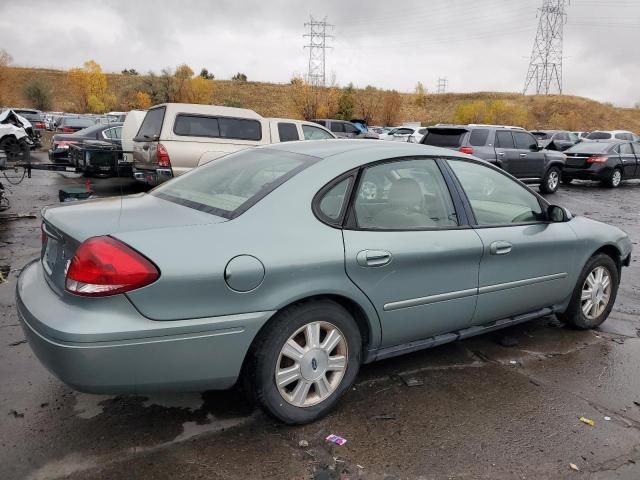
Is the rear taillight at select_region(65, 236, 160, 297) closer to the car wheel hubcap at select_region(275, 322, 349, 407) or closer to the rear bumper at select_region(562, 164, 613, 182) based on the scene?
the car wheel hubcap at select_region(275, 322, 349, 407)

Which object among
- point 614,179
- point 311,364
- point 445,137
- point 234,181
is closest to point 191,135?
point 445,137

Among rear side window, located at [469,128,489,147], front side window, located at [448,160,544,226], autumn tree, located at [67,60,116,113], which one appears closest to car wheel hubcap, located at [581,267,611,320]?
front side window, located at [448,160,544,226]

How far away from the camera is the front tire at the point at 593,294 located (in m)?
4.45

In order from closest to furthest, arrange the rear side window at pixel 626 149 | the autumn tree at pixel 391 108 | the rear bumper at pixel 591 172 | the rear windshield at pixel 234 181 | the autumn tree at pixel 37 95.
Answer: the rear windshield at pixel 234 181, the rear bumper at pixel 591 172, the rear side window at pixel 626 149, the autumn tree at pixel 391 108, the autumn tree at pixel 37 95

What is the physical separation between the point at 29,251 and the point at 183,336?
514 centimetres

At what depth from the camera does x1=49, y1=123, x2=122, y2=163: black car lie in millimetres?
13930

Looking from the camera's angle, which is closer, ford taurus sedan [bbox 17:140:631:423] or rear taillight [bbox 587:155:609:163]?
ford taurus sedan [bbox 17:140:631:423]

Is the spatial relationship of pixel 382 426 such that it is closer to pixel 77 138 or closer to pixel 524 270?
pixel 524 270

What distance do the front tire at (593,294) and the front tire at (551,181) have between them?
10.7 meters

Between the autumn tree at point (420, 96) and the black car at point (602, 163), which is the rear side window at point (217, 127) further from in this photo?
the autumn tree at point (420, 96)

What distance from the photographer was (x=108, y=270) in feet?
7.94

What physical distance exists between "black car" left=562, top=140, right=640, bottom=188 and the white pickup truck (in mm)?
9673

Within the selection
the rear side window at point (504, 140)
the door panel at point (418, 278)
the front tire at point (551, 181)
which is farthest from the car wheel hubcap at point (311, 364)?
the front tire at point (551, 181)

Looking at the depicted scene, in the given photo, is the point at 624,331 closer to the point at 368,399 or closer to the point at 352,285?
the point at 368,399
